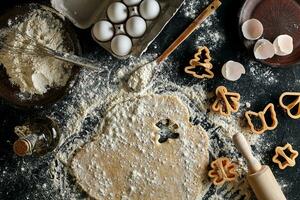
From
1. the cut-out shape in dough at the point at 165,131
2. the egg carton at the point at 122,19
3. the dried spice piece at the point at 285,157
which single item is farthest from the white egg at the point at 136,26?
the dried spice piece at the point at 285,157

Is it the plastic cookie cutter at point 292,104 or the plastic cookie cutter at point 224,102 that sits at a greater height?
the plastic cookie cutter at point 292,104

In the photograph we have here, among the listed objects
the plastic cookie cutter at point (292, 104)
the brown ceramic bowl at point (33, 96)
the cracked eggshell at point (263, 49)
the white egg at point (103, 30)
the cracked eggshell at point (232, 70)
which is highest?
the cracked eggshell at point (263, 49)

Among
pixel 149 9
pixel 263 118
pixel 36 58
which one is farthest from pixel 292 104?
pixel 36 58

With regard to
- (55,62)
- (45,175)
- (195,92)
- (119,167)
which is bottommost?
(45,175)

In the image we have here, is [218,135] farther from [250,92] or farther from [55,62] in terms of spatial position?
[55,62]

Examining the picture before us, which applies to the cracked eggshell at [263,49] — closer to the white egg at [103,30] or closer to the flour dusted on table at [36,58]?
the white egg at [103,30]

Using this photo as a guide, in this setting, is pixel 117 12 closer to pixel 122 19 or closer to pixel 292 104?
pixel 122 19

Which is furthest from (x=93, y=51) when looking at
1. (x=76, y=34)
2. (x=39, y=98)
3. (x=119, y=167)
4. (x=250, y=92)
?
(x=250, y=92)
